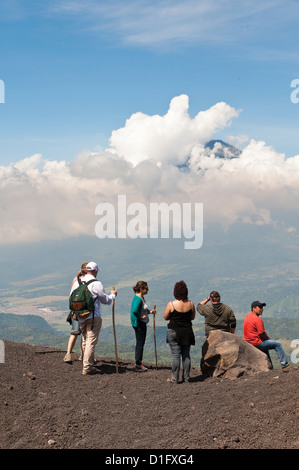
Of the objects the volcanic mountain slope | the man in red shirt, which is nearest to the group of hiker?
the man in red shirt

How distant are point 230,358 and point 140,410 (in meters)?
3.67

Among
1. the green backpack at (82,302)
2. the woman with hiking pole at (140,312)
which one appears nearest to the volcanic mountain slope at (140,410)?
the woman with hiking pole at (140,312)

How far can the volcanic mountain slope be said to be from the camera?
8.89 m

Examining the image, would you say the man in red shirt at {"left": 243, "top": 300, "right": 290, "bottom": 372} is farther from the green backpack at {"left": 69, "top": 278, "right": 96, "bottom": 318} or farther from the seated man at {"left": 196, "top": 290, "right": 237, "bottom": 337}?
the green backpack at {"left": 69, "top": 278, "right": 96, "bottom": 318}

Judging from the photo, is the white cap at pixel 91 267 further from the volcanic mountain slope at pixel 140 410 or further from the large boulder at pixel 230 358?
the large boulder at pixel 230 358

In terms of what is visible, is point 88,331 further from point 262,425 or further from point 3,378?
point 262,425

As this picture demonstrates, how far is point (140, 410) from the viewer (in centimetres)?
1117

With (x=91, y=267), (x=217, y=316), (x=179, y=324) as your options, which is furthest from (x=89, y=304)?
(x=217, y=316)

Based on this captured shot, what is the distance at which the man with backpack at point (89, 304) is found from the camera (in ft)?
43.3

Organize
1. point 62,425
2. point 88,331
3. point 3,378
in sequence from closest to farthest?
point 62,425, point 3,378, point 88,331

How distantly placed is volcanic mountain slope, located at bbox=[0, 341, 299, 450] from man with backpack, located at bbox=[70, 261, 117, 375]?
84 centimetres

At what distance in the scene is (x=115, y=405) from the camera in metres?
11.5
